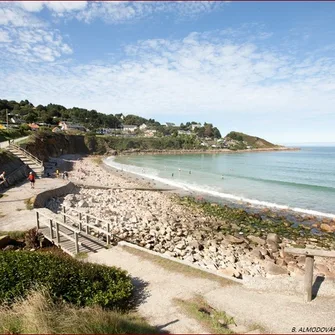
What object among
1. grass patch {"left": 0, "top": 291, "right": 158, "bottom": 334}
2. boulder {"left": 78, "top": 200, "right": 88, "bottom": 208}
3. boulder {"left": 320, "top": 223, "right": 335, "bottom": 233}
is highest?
grass patch {"left": 0, "top": 291, "right": 158, "bottom": 334}

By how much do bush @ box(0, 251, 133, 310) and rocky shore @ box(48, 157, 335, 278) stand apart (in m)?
A: 4.96

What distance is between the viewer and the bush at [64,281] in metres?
5.73

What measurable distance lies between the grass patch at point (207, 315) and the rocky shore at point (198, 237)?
3.33m

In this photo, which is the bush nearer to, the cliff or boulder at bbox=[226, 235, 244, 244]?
boulder at bbox=[226, 235, 244, 244]

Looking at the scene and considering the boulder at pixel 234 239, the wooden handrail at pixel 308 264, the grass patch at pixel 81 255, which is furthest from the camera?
the boulder at pixel 234 239

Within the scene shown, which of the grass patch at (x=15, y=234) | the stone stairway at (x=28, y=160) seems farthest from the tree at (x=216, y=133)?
the grass patch at (x=15, y=234)

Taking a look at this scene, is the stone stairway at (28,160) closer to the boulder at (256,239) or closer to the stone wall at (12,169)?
the stone wall at (12,169)

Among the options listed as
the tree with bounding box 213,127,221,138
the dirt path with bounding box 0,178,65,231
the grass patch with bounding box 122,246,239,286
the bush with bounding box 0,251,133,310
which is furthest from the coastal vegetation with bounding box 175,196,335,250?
the tree with bounding box 213,127,221,138

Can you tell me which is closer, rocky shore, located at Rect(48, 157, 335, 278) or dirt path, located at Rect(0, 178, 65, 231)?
rocky shore, located at Rect(48, 157, 335, 278)

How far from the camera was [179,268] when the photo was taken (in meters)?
8.27

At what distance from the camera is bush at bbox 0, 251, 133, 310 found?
18.8 feet

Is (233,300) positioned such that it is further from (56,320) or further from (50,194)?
(50,194)

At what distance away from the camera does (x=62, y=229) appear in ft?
37.8

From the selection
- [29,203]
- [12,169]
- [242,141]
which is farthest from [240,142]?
[29,203]
